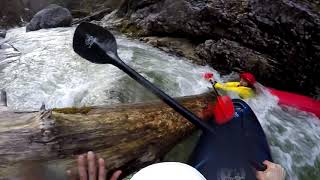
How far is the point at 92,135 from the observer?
246cm

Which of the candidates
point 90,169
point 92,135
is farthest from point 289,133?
point 90,169

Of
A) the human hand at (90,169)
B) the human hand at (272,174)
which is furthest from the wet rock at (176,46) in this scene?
the human hand at (90,169)

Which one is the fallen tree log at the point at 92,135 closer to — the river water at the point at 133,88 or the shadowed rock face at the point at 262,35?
the river water at the point at 133,88

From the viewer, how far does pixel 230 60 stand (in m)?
6.52

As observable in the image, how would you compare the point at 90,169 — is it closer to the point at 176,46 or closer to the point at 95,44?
the point at 95,44

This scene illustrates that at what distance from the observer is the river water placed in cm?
427

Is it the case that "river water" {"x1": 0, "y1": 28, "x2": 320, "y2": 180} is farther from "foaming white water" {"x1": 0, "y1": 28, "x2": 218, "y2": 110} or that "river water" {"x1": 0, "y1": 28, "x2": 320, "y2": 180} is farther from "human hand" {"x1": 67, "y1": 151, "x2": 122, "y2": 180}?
"human hand" {"x1": 67, "y1": 151, "x2": 122, "y2": 180}

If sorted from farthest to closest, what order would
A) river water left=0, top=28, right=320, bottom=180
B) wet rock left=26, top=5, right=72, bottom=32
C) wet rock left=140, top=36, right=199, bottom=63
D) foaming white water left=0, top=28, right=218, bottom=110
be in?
wet rock left=26, top=5, right=72, bottom=32, wet rock left=140, top=36, right=199, bottom=63, foaming white water left=0, top=28, right=218, bottom=110, river water left=0, top=28, right=320, bottom=180

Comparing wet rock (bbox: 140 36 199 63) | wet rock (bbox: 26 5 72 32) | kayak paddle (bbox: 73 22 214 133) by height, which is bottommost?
wet rock (bbox: 26 5 72 32)

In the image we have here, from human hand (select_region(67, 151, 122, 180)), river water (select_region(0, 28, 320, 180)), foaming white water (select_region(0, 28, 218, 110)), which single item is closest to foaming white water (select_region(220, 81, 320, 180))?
river water (select_region(0, 28, 320, 180))

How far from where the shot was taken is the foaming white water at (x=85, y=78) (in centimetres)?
490

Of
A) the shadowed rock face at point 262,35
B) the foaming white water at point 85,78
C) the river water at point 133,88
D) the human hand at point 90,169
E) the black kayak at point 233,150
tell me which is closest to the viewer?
the human hand at point 90,169

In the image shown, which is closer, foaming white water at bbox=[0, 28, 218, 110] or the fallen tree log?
the fallen tree log

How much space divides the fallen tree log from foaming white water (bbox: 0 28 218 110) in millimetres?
1662
